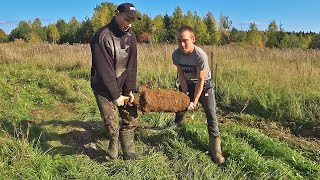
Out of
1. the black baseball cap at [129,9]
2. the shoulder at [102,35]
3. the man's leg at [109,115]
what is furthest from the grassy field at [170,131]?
the black baseball cap at [129,9]

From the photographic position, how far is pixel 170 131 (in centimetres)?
508

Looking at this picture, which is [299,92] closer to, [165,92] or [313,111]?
[313,111]

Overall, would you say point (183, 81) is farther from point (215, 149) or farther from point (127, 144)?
point (127, 144)

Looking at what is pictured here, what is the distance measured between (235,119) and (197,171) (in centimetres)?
270

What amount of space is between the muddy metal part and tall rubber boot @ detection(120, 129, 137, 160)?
437 millimetres

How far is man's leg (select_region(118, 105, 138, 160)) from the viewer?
4270 mm

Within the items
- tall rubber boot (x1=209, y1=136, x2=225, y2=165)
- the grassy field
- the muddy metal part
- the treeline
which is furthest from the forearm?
the treeline

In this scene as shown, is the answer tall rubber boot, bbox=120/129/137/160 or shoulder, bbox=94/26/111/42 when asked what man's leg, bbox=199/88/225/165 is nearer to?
tall rubber boot, bbox=120/129/137/160

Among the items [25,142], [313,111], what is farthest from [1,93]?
[313,111]

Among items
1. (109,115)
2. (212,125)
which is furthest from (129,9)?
(212,125)

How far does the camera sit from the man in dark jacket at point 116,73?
3.79 meters

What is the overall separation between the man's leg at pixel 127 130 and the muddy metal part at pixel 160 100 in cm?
A: 26

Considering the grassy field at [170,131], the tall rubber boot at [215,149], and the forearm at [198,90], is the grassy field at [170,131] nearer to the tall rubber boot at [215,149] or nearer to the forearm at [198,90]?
the tall rubber boot at [215,149]

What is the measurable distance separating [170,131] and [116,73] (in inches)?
55.6
